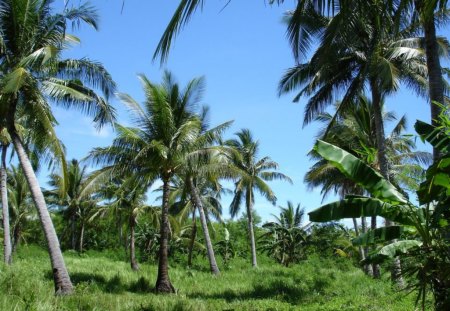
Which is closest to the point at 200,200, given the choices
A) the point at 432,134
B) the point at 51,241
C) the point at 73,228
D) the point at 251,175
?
the point at 251,175

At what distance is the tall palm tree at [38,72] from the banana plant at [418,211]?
769 centimetres

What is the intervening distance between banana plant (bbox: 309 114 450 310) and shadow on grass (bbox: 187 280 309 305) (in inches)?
357

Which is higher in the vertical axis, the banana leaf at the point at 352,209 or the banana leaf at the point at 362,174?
the banana leaf at the point at 362,174

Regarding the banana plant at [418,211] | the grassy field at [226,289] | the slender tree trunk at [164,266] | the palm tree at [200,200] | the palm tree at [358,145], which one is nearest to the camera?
the banana plant at [418,211]

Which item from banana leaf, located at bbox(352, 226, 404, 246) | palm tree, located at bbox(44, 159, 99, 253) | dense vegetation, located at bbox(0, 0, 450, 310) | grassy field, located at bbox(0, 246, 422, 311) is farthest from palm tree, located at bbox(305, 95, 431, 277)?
palm tree, located at bbox(44, 159, 99, 253)

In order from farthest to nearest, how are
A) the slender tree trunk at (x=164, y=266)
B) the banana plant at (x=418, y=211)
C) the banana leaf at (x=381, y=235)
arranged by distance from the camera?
the slender tree trunk at (x=164, y=266), the banana leaf at (x=381, y=235), the banana plant at (x=418, y=211)

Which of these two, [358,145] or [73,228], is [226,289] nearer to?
[358,145]

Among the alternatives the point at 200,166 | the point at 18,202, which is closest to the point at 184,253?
the point at 18,202

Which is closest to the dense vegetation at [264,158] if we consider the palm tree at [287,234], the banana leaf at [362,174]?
the banana leaf at [362,174]

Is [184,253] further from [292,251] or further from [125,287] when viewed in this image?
[125,287]

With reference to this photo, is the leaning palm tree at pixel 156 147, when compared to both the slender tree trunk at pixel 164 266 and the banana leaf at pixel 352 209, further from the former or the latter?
the banana leaf at pixel 352 209

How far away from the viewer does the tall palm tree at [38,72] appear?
12.6 m

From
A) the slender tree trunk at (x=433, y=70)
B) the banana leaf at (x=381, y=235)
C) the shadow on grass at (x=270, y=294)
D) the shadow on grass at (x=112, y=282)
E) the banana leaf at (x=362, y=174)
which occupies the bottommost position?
the shadow on grass at (x=270, y=294)

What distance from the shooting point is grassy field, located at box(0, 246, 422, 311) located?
440 inches
